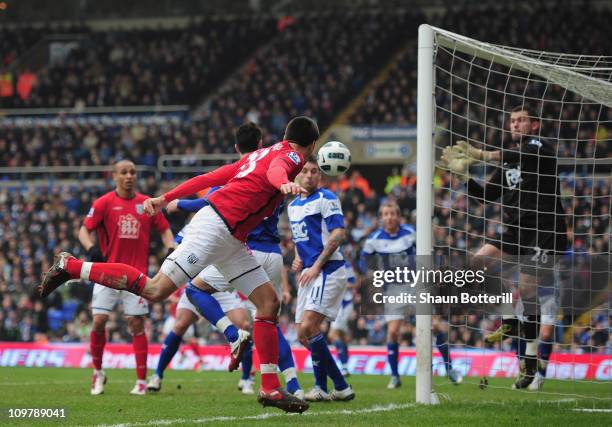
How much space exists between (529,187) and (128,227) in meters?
4.48

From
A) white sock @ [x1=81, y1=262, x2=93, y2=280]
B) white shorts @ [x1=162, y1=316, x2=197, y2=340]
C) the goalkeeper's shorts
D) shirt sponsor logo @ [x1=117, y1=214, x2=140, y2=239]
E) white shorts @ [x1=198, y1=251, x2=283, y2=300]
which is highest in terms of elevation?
shirt sponsor logo @ [x1=117, y1=214, x2=140, y2=239]

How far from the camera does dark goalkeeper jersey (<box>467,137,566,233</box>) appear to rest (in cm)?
1045

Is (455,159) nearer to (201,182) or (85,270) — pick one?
(201,182)

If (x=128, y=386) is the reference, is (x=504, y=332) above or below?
above

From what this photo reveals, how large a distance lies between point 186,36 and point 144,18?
10.9ft

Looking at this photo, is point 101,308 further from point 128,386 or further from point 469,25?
point 469,25

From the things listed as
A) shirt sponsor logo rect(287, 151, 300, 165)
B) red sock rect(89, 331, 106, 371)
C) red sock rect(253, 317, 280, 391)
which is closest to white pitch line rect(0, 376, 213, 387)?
red sock rect(89, 331, 106, 371)

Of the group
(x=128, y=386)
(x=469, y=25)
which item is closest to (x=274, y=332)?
(x=128, y=386)

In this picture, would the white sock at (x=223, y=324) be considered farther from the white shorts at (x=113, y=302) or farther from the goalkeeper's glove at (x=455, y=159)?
the goalkeeper's glove at (x=455, y=159)

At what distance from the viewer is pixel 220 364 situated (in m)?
17.3

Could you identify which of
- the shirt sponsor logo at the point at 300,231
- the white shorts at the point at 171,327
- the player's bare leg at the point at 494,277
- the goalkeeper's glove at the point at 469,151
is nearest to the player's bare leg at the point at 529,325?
the player's bare leg at the point at 494,277

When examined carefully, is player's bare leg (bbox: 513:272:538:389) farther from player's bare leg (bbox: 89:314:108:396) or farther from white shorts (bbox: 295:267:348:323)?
player's bare leg (bbox: 89:314:108:396)

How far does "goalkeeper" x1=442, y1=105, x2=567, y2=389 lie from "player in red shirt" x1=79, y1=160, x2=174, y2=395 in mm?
3623

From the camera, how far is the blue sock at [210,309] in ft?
31.4
